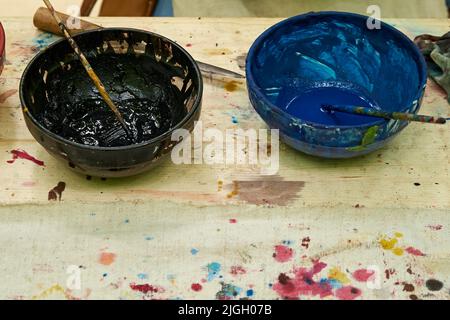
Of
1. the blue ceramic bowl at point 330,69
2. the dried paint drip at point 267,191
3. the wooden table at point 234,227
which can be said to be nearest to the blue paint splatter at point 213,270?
the wooden table at point 234,227

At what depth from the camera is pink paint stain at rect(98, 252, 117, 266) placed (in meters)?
0.90

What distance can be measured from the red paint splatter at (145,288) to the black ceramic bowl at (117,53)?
0.17 metres

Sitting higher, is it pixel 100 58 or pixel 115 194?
pixel 100 58

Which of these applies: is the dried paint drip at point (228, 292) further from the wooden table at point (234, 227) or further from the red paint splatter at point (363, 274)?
the red paint splatter at point (363, 274)

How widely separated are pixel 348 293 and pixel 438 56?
51cm

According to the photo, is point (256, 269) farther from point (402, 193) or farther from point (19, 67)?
point (19, 67)

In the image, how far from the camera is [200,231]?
0.94 m

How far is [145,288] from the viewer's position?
0.88m

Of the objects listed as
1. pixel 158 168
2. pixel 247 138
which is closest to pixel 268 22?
pixel 247 138

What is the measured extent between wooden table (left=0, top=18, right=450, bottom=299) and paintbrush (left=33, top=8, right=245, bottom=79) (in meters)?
0.11

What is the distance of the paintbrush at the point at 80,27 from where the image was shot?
1.17m

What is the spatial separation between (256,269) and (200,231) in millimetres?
103

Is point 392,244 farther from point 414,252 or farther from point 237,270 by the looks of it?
point 237,270
